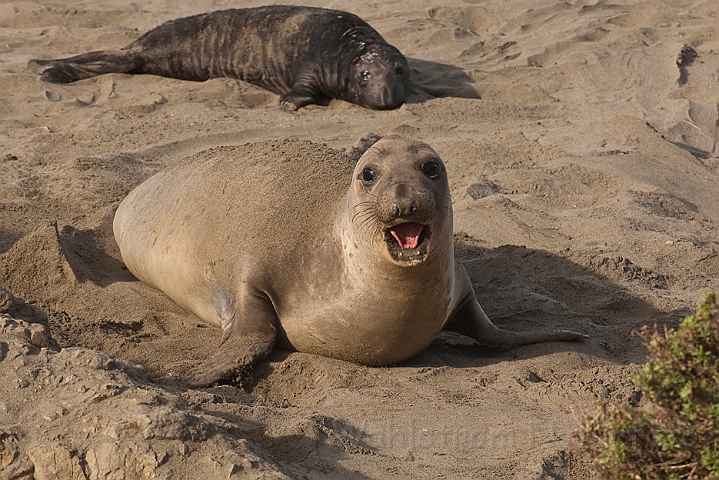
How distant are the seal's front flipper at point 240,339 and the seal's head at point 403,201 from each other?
62 cm

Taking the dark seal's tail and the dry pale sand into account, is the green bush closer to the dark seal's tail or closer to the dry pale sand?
the dry pale sand

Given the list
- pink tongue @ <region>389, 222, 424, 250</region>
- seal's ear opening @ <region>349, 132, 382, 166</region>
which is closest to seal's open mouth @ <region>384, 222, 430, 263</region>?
pink tongue @ <region>389, 222, 424, 250</region>

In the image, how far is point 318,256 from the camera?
4.10 m

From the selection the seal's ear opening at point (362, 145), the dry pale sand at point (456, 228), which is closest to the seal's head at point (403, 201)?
the dry pale sand at point (456, 228)

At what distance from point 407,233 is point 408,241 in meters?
0.03

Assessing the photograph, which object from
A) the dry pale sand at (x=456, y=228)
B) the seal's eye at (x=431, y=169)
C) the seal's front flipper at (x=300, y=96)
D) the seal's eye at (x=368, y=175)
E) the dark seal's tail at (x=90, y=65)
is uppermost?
the seal's eye at (x=431, y=169)

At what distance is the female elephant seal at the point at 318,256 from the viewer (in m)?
3.74

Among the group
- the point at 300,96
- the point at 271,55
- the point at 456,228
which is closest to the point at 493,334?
the point at 456,228

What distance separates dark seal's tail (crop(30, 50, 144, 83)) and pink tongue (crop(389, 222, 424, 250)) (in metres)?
6.15

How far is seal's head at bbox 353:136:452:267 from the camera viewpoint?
3.54 m

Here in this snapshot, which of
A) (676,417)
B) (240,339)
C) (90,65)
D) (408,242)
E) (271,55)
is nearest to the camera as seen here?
(676,417)

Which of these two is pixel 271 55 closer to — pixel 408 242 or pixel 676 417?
pixel 408 242

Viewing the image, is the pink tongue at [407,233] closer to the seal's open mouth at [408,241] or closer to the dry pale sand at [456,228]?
the seal's open mouth at [408,241]

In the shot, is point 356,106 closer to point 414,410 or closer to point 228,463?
point 414,410
